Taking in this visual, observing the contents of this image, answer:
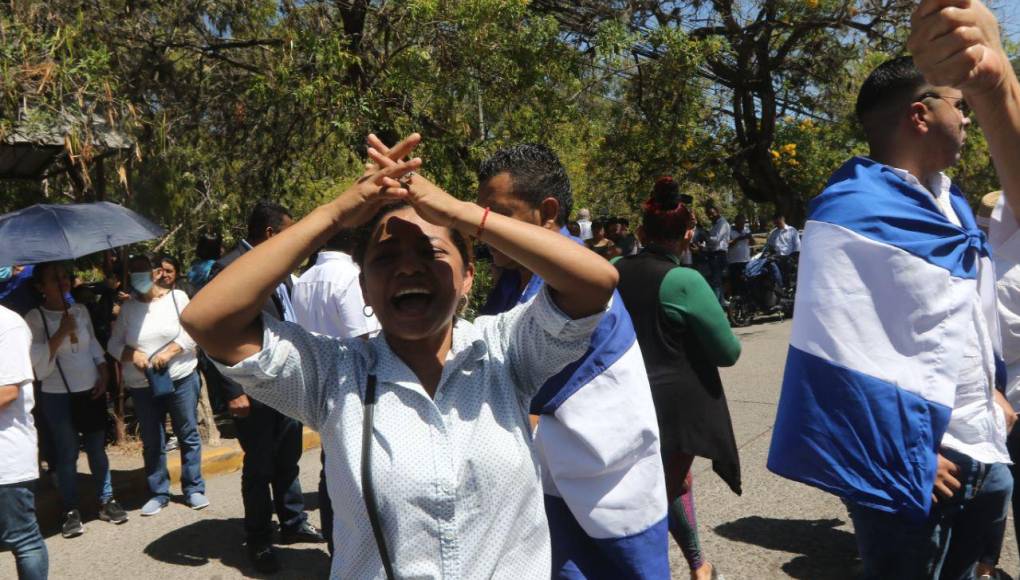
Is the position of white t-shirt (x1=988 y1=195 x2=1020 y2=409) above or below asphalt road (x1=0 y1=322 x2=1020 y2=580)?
above

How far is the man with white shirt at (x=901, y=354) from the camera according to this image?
7.88 feet

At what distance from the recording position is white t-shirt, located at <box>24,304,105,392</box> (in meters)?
6.01

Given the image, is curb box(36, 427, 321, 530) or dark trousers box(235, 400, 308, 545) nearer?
dark trousers box(235, 400, 308, 545)

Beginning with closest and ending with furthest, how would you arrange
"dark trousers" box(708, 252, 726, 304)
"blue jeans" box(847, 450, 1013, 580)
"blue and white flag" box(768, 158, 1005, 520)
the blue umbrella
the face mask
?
"blue and white flag" box(768, 158, 1005, 520)
"blue jeans" box(847, 450, 1013, 580)
the blue umbrella
the face mask
"dark trousers" box(708, 252, 726, 304)

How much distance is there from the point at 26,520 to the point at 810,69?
13.3 meters

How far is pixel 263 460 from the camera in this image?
5258 millimetres

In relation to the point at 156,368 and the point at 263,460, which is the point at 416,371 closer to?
the point at 263,460

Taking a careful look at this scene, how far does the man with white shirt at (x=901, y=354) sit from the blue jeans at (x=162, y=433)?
4.87m

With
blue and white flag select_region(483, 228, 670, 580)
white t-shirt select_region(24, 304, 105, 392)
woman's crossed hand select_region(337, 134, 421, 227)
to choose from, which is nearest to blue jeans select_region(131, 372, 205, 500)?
white t-shirt select_region(24, 304, 105, 392)

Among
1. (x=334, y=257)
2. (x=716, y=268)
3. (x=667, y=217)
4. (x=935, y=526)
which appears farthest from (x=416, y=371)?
(x=716, y=268)

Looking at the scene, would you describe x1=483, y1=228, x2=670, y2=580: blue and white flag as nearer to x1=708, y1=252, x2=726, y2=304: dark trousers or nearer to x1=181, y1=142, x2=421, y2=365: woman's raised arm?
x1=181, y1=142, x2=421, y2=365: woman's raised arm

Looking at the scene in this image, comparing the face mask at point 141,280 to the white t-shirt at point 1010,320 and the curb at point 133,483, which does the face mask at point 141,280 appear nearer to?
the curb at point 133,483

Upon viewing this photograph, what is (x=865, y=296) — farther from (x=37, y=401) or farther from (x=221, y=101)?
(x=221, y=101)

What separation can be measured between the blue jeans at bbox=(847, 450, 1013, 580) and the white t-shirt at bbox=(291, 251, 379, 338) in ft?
9.46
